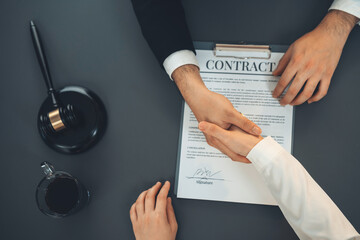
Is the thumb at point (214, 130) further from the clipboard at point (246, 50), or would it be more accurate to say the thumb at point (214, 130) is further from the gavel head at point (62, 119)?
the gavel head at point (62, 119)

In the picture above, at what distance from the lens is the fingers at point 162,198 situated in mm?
636

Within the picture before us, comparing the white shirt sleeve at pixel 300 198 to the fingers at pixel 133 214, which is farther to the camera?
the fingers at pixel 133 214

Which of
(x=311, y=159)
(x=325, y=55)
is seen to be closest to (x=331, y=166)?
(x=311, y=159)

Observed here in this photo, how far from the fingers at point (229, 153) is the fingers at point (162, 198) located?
16 cm

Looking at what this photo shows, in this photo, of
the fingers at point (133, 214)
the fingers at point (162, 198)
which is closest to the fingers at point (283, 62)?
the fingers at point (162, 198)

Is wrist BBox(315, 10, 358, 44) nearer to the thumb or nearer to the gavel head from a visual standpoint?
the thumb

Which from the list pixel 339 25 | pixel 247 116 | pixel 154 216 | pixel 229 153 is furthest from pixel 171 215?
pixel 339 25

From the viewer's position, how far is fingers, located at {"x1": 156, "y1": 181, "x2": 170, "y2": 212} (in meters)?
0.64

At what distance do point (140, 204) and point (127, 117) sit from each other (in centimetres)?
23

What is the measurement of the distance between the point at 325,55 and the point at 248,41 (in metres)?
0.19

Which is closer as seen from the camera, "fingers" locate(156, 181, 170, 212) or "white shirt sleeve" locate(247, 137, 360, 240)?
"white shirt sleeve" locate(247, 137, 360, 240)

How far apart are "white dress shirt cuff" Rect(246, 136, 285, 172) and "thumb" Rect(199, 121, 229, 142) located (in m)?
0.07

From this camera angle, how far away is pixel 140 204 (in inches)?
25.2

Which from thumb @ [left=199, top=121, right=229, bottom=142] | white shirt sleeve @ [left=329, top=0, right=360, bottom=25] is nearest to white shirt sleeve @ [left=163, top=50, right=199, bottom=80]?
thumb @ [left=199, top=121, right=229, bottom=142]
